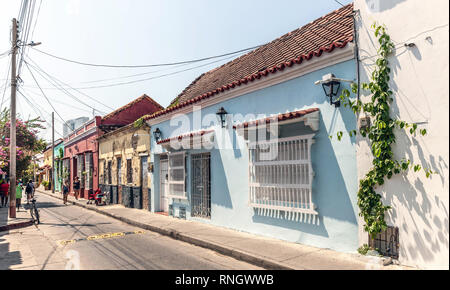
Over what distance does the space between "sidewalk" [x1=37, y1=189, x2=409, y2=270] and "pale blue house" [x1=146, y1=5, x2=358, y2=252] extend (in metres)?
0.30

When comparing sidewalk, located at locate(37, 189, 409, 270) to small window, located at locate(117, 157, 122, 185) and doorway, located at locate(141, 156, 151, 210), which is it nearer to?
doorway, located at locate(141, 156, 151, 210)

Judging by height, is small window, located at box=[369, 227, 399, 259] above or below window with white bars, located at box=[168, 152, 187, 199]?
below

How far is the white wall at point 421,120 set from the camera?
466cm

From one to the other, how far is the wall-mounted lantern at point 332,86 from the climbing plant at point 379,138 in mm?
579

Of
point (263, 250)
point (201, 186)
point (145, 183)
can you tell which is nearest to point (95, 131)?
point (145, 183)

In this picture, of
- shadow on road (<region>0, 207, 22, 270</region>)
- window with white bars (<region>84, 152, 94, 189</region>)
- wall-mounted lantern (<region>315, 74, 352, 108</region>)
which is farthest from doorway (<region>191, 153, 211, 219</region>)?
window with white bars (<region>84, 152, 94, 189</region>)

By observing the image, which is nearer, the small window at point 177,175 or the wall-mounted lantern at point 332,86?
the wall-mounted lantern at point 332,86

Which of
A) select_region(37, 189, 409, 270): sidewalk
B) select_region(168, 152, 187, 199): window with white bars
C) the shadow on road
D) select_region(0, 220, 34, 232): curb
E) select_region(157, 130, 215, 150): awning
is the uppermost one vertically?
select_region(157, 130, 215, 150): awning

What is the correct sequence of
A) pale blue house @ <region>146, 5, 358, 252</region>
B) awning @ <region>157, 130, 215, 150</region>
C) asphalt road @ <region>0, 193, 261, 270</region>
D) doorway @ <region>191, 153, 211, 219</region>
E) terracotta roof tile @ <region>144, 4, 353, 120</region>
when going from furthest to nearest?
doorway @ <region>191, 153, 211, 219</region> < awning @ <region>157, 130, 215, 150</region> < terracotta roof tile @ <region>144, 4, 353, 120</region> < pale blue house @ <region>146, 5, 358, 252</region> < asphalt road @ <region>0, 193, 261, 270</region>

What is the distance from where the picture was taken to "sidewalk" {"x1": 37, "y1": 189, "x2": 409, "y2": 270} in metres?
5.33

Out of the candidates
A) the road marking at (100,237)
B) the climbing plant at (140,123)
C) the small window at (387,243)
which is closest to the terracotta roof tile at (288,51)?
the climbing plant at (140,123)

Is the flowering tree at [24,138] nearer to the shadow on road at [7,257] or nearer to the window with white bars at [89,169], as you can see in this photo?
the window with white bars at [89,169]

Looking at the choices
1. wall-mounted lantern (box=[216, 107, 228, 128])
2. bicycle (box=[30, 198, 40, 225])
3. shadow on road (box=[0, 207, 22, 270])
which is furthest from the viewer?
bicycle (box=[30, 198, 40, 225])

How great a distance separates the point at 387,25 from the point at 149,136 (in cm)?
1045
